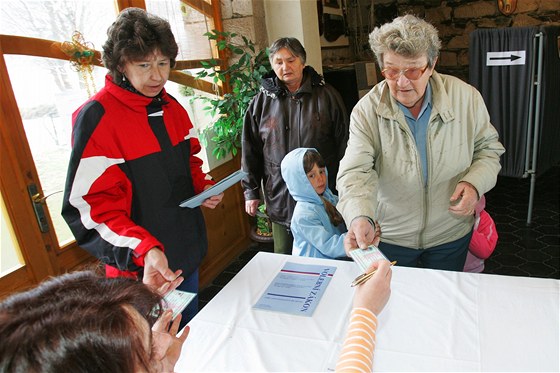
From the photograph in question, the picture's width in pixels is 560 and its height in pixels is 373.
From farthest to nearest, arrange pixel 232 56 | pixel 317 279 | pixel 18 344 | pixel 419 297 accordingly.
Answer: pixel 232 56, pixel 317 279, pixel 419 297, pixel 18 344

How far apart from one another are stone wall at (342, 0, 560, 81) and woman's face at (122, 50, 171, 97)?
3.84 metres

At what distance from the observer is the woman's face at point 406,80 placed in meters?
1.61

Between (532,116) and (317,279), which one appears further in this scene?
(532,116)

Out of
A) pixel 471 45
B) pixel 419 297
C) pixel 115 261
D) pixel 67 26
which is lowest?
pixel 419 297

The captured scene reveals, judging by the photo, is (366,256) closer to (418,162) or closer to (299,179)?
(418,162)

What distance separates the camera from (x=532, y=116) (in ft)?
13.0

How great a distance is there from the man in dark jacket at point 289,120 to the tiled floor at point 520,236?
1099 mm

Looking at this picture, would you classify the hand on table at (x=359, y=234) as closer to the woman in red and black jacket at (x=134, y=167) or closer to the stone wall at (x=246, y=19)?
the woman in red and black jacket at (x=134, y=167)

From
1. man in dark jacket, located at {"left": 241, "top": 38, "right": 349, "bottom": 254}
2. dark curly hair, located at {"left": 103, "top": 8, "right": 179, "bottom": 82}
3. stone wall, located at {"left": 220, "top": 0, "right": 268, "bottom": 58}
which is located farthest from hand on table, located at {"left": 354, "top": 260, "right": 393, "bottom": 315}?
stone wall, located at {"left": 220, "top": 0, "right": 268, "bottom": 58}

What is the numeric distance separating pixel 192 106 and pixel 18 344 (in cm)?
307

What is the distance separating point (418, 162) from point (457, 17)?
5.15 metres

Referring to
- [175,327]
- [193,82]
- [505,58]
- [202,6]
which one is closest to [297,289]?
[175,327]

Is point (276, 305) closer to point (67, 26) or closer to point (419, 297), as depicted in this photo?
point (419, 297)

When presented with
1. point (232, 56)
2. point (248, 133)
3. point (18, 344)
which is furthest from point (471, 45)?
point (18, 344)
